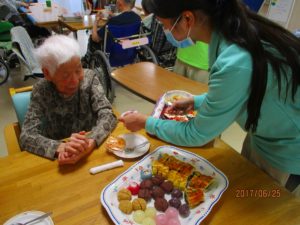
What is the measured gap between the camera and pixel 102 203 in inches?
33.0

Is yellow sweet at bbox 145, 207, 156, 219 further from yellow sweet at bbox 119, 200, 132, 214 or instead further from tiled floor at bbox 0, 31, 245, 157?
tiled floor at bbox 0, 31, 245, 157

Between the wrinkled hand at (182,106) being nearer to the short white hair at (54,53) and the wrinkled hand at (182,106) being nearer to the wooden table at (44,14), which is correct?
the short white hair at (54,53)

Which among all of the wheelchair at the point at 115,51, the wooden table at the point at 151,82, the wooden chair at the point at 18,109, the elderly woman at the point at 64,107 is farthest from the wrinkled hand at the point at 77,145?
the wheelchair at the point at 115,51

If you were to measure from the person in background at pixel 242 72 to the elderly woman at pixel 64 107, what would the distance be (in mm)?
408

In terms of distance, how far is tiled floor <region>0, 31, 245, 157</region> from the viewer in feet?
8.78

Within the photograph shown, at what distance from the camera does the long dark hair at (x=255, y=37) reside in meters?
0.76

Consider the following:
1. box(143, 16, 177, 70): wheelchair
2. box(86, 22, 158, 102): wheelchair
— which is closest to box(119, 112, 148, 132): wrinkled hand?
box(86, 22, 158, 102): wheelchair

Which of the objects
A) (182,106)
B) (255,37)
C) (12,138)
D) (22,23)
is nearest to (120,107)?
(12,138)

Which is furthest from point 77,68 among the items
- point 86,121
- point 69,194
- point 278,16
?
point 278,16

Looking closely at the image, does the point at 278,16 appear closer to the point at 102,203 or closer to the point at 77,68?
the point at 77,68

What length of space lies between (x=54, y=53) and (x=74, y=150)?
527 millimetres

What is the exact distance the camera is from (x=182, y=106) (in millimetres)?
1262

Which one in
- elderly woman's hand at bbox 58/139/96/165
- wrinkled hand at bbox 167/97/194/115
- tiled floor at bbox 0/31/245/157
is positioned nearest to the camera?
elderly woman's hand at bbox 58/139/96/165

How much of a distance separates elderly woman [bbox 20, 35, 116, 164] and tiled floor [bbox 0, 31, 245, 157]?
1340mm
